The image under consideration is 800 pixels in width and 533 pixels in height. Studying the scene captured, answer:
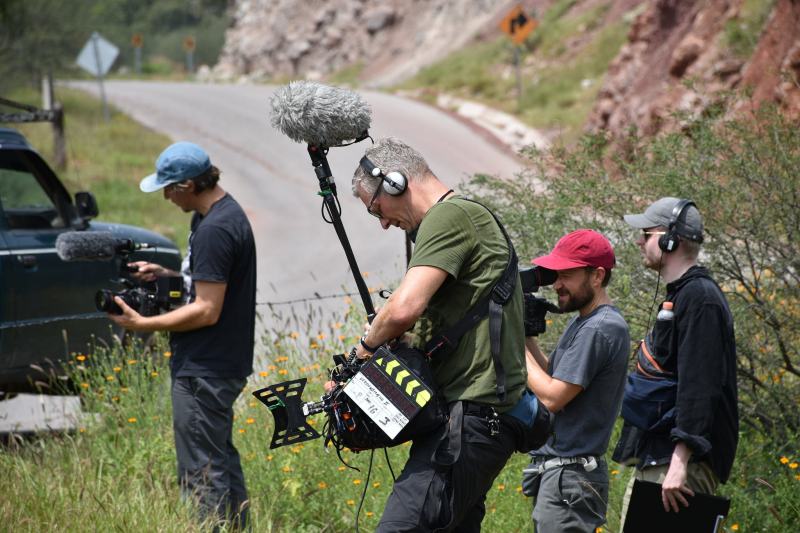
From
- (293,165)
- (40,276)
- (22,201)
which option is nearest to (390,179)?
(40,276)

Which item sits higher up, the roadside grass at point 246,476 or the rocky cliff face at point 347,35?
the rocky cliff face at point 347,35

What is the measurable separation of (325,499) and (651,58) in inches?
584

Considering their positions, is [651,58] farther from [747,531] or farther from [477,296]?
[477,296]

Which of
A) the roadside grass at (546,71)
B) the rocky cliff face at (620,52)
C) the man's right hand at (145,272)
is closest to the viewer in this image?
the man's right hand at (145,272)

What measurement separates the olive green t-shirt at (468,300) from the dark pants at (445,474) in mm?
100

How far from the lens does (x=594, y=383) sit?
13.7 feet

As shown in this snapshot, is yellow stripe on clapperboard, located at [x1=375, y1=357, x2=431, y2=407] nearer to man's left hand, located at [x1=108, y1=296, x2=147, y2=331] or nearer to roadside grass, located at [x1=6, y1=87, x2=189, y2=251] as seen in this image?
man's left hand, located at [x1=108, y1=296, x2=147, y2=331]

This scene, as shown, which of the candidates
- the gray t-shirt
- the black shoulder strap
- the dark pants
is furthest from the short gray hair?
the gray t-shirt

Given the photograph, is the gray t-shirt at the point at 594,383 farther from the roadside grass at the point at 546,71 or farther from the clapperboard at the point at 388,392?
the roadside grass at the point at 546,71

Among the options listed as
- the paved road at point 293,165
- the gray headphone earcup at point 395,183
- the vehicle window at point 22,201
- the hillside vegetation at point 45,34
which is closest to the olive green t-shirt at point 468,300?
the gray headphone earcup at point 395,183

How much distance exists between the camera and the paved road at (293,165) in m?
14.6

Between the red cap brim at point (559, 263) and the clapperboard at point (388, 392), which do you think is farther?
the red cap brim at point (559, 263)

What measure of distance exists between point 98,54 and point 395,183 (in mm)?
18035

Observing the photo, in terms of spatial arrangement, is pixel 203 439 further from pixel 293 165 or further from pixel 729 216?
pixel 293 165
